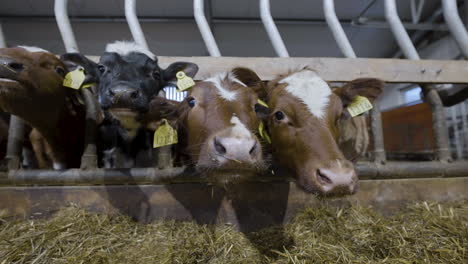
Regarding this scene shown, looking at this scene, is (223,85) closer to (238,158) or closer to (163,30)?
(238,158)

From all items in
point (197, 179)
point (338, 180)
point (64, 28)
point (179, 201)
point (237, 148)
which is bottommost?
point (179, 201)

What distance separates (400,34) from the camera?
122 inches

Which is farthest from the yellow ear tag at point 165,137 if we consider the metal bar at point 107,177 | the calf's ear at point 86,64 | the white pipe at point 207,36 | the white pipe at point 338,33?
the white pipe at point 338,33

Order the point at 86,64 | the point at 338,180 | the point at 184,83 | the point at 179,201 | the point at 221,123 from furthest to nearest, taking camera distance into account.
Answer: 1. the point at 86,64
2. the point at 184,83
3. the point at 179,201
4. the point at 221,123
5. the point at 338,180

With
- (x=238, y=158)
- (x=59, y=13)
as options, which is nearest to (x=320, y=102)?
(x=238, y=158)

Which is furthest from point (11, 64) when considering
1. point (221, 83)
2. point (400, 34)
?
point (400, 34)

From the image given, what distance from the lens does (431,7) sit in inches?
346

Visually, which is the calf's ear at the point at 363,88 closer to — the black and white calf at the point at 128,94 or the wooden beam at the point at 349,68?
the wooden beam at the point at 349,68

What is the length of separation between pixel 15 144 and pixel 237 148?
6.62 ft

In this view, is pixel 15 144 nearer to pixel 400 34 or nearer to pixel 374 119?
pixel 374 119

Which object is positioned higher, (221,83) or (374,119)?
(221,83)

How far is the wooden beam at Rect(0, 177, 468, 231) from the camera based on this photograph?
2.25m

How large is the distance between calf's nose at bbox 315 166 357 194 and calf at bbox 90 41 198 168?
4.89 feet

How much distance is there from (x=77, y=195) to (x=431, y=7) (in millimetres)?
10806
